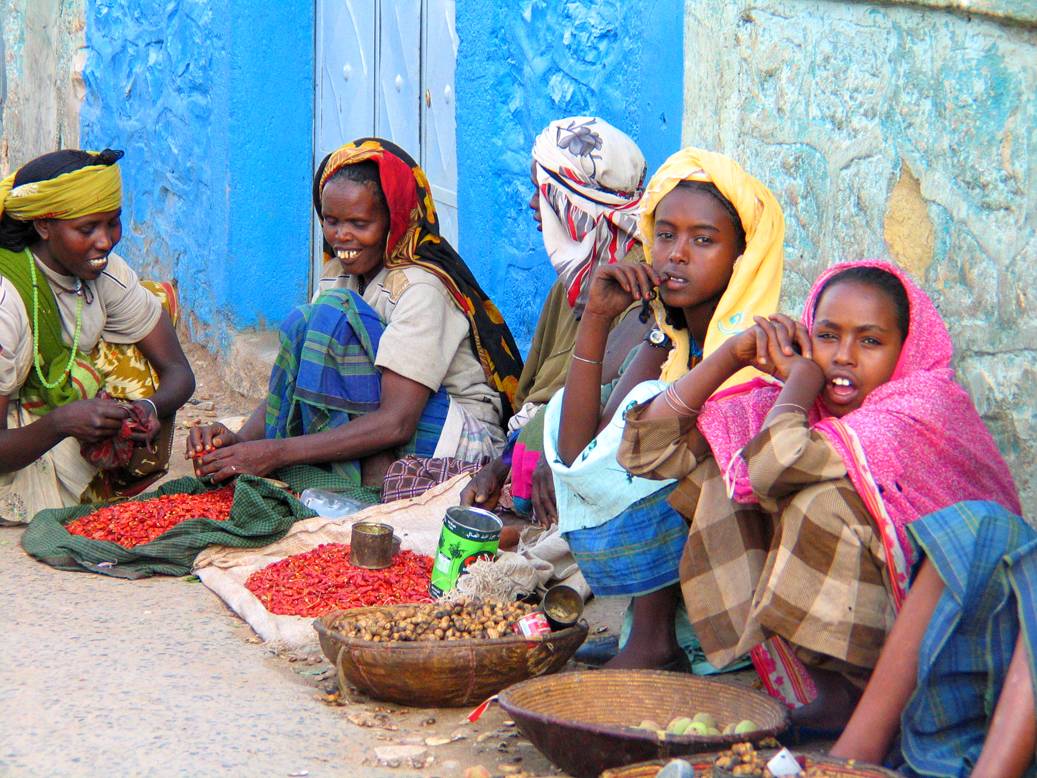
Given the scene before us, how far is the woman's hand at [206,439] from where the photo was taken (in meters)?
4.85

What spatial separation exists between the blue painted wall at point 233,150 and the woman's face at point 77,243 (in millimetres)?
2391

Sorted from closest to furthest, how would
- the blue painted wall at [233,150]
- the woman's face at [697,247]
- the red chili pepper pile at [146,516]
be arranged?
the woman's face at [697,247] → the red chili pepper pile at [146,516] → the blue painted wall at [233,150]

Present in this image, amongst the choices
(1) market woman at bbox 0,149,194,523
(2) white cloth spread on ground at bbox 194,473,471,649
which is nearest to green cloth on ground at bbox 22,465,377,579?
(2) white cloth spread on ground at bbox 194,473,471,649

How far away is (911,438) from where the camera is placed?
2.85m

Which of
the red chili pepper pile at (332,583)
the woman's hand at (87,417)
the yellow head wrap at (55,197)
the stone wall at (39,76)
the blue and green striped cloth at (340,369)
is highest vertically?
the stone wall at (39,76)

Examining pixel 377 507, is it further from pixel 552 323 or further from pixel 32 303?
pixel 32 303

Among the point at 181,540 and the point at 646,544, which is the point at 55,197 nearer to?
the point at 181,540

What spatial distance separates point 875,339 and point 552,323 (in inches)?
74.0

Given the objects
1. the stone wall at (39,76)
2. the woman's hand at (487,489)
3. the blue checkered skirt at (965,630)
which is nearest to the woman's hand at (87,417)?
the woman's hand at (487,489)

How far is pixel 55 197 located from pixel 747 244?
8.61 feet

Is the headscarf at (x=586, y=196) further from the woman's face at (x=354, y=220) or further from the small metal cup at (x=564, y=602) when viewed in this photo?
the small metal cup at (x=564, y=602)

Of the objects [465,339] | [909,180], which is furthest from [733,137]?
[465,339]

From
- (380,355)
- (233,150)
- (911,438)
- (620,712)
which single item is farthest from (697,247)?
(233,150)

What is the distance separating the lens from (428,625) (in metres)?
3.37
